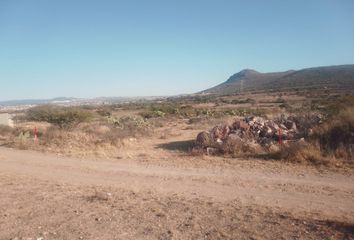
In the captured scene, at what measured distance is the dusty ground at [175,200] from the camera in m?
6.93

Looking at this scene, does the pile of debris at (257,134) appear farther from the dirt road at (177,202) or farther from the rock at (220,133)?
the dirt road at (177,202)

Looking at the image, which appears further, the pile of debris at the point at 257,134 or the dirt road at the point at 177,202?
the pile of debris at the point at 257,134

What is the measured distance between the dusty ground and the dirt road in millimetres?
17

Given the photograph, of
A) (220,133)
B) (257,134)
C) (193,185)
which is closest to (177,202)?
(193,185)

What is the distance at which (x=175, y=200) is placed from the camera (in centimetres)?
898

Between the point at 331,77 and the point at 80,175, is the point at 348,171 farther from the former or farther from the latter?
the point at 331,77

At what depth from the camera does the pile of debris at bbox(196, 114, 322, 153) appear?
15742mm

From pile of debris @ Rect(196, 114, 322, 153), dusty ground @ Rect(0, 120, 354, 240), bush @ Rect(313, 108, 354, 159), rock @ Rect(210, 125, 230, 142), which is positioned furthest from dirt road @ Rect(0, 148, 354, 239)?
rock @ Rect(210, 125, 230, 142)

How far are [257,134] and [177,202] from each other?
9.31 metres

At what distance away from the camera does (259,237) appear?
6.44m

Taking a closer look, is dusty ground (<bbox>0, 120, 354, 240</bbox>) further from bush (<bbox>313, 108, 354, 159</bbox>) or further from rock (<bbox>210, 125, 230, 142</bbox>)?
rock (<bbox>210, 125, 230, 142</bbox>)

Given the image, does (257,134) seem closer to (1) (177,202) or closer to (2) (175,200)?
→ (2) (175,200)

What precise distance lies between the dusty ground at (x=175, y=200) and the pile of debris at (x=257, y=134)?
1.61 metres

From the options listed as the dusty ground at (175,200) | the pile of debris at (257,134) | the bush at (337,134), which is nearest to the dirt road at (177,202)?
the dusty ground at (175,200)
